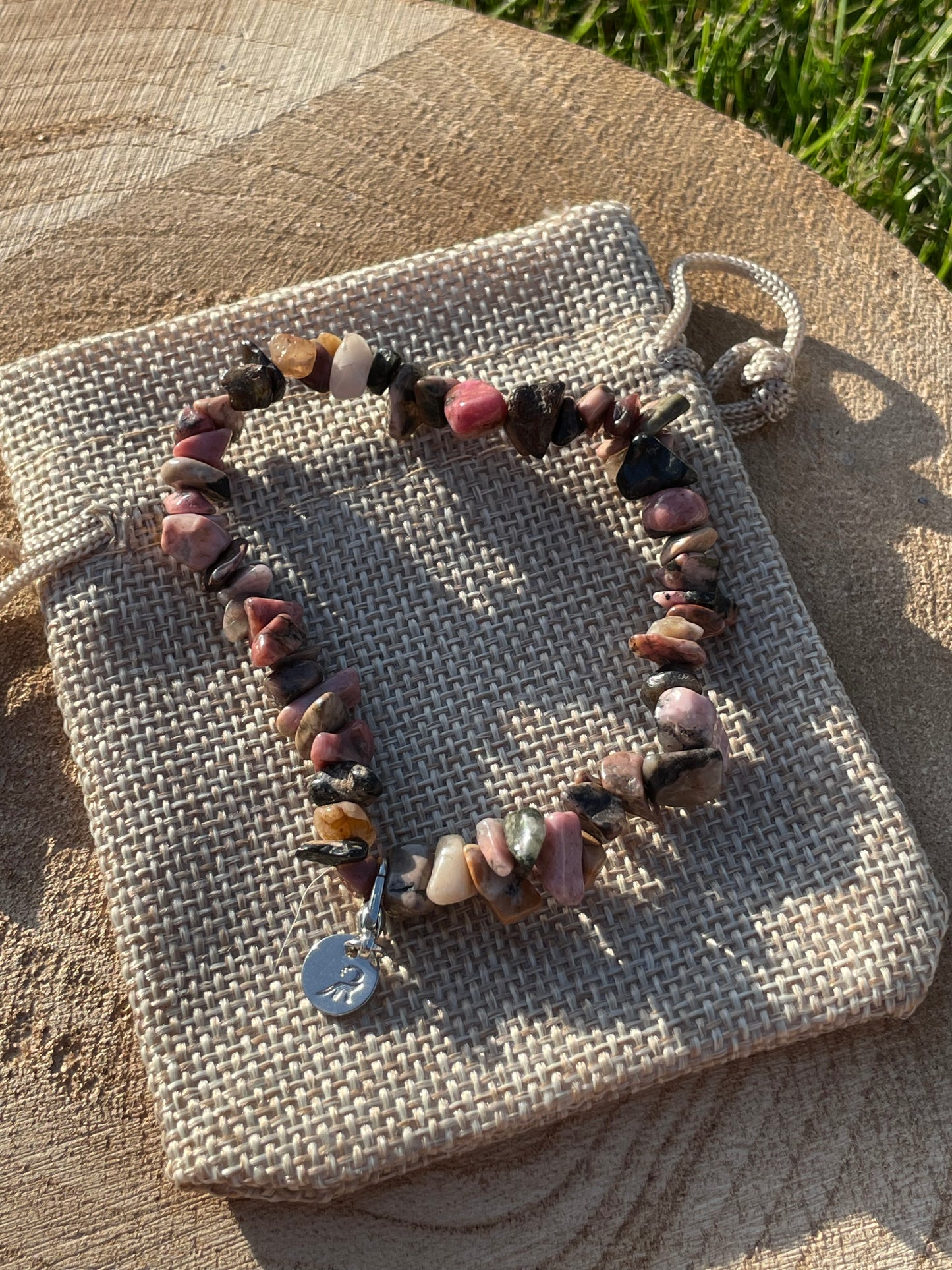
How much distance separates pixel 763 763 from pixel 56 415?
0.94m

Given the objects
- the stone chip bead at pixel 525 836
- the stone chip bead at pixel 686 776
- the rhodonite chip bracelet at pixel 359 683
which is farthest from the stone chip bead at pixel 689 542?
the stone chip bead at pixel 525 836

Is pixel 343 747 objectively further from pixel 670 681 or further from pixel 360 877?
pixel 670 681

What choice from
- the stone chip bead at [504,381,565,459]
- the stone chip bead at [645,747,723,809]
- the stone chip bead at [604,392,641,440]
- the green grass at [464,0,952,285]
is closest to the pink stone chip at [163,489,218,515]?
the stone chip bead at [504,381,565,459]

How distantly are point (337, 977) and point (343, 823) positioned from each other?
6.2 inches

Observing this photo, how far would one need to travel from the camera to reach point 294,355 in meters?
1.37

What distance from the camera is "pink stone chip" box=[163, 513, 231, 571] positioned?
130 centimetres

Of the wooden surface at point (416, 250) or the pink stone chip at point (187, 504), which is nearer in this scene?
the wooden surface at point (416, 250)

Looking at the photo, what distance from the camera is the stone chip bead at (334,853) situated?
46.1 inches

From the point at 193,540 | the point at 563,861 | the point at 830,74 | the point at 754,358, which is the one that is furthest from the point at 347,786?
the point at 830,74

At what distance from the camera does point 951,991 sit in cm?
A: 127

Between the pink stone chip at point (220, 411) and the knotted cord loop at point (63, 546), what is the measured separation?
162 millimetres

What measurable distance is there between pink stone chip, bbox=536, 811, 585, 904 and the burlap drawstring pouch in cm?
5

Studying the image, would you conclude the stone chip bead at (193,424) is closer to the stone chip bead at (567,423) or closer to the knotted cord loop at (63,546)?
the knotted cord loop at (63,546)

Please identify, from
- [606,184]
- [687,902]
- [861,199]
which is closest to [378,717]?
[687,902]
